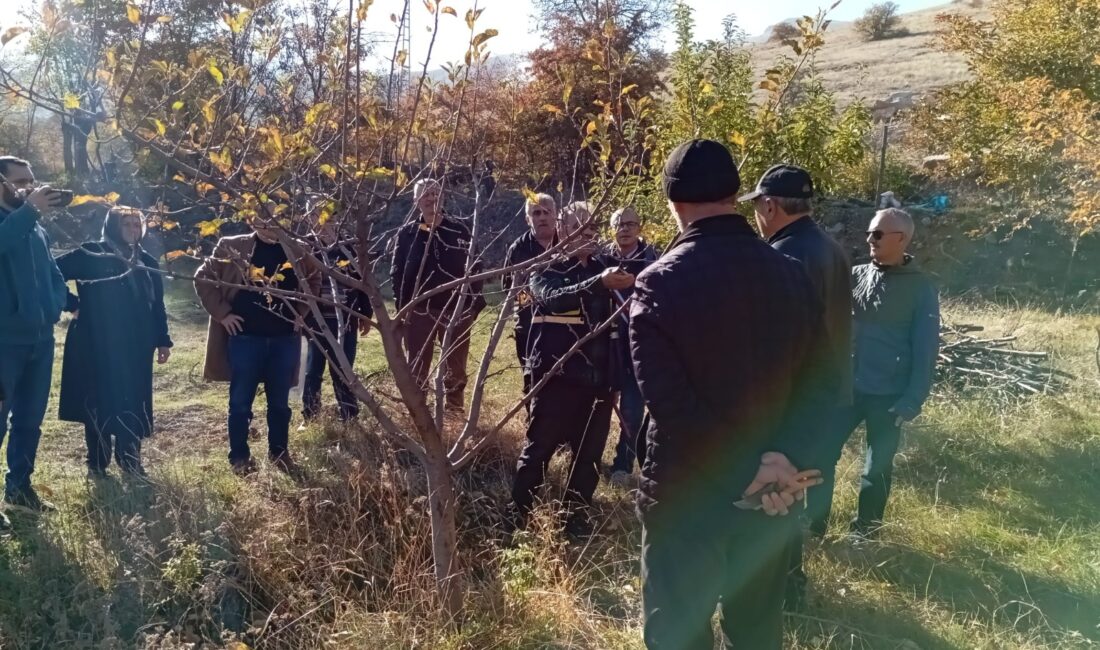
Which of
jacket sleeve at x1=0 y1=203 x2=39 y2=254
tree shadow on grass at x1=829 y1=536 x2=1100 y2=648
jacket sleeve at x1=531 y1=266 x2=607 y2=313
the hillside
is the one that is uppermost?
the hillside

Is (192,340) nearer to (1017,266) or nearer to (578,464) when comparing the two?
(578,464)

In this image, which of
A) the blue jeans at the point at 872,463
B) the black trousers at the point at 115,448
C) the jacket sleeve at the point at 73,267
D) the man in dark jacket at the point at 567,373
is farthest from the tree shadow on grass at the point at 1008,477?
the jacket sleeve at the point at 73,267

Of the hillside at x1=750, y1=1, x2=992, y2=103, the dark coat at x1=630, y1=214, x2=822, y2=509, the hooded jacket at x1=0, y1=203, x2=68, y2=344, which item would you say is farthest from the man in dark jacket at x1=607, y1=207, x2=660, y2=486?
the hillside at x1=750, y1=1, x2=992, y2=103

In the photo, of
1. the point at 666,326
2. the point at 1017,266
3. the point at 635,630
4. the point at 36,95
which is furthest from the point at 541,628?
the point at 1017,266

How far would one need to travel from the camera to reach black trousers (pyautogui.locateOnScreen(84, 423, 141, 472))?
4.46 meters

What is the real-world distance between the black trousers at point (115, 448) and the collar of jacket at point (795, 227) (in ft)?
12.4

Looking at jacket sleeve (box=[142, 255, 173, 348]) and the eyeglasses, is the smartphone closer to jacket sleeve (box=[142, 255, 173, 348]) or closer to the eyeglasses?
jacket sleeve (box=[142, 255, 173, 348])

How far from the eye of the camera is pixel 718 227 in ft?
6.71

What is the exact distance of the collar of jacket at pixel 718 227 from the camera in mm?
2043

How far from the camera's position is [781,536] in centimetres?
223

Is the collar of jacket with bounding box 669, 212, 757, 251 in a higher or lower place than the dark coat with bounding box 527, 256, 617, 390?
higher

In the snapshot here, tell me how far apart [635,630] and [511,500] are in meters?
1.26

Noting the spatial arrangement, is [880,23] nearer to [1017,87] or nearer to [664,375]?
[1017,87]

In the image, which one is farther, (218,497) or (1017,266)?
(1017,266)
